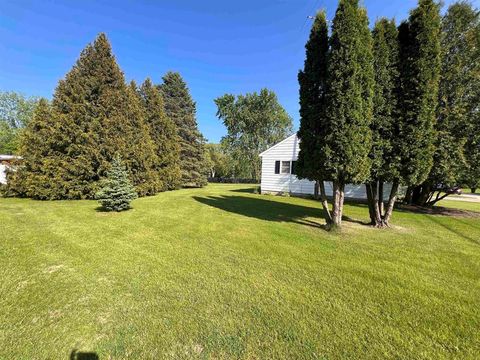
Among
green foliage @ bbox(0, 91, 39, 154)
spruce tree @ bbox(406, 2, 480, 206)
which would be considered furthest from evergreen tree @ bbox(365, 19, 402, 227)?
green foliage @ bbox(0, 91, 39, 154)

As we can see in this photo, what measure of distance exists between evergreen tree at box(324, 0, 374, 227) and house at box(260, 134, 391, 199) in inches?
379

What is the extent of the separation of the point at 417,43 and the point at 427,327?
693cm

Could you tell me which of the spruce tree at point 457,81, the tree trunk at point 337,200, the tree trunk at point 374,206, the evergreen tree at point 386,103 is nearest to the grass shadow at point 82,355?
the tree trunk at point 337,200

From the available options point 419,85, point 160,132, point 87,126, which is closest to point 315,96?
point 419,85

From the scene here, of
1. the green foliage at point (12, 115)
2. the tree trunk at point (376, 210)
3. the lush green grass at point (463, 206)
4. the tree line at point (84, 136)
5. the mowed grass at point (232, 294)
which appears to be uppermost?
the green foliage at point (12, 115)

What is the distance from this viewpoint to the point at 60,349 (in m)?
2.15

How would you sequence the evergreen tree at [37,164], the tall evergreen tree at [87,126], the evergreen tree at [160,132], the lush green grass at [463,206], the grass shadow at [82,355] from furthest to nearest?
1. the evergreen tree at [160,132]
2. the lush green grass at [463,206]
3. the tall evergreen tree at [87,126]
4. the evergreen tree at [37,164]
5. the grass shadow at [82,355]

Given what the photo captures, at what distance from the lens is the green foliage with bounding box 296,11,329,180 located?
6400mm

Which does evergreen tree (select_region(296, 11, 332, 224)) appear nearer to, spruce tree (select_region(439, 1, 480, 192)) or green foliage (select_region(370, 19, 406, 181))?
green foliage (select_region(370, 19, 406, 181))

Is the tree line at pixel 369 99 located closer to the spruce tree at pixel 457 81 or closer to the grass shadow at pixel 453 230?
the spruce tree at pixel 457 81

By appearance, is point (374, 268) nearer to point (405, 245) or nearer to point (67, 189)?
point (405, 245)

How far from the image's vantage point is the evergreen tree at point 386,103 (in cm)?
628

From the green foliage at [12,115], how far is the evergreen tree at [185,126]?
2284 centimetres

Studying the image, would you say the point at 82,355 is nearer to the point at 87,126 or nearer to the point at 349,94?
the point at 349,94
